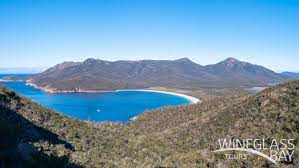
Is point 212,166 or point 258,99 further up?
point 258,99

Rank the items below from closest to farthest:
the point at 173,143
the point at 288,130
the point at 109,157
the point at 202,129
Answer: the point at 109,157, the point at 288,130, the point at 173,143, the point at 202,129

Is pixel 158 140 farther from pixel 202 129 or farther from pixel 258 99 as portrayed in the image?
pixel 258 99

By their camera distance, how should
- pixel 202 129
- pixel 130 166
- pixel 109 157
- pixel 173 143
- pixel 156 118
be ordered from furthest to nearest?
1. pixel 156 118
2. pixel 202 129
3. pixel 173 143
4. pixel 109 157
5. pixel 130 166

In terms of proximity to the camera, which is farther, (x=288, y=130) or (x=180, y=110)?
(x=180, y=110)

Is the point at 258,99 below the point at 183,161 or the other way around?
the other way around

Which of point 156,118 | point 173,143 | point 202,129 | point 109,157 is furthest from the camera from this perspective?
point 156,118

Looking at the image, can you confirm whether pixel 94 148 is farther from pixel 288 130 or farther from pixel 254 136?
pixel 288 130

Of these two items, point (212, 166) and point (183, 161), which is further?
point (183, 161)

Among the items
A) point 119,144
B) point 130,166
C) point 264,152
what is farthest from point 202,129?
point 130,166

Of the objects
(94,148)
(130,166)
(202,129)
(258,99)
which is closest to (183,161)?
(130,166)
